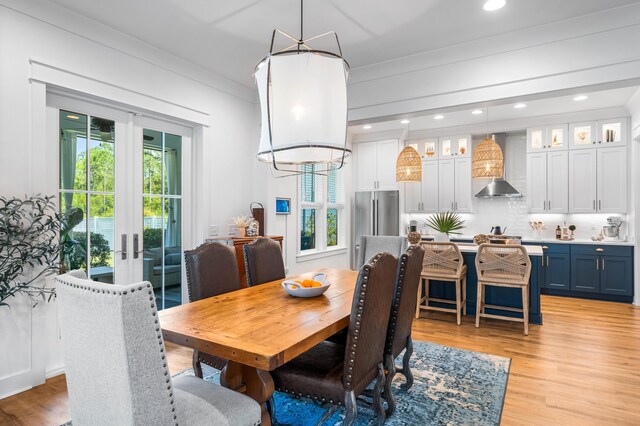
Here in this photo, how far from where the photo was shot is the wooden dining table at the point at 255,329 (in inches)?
58.8

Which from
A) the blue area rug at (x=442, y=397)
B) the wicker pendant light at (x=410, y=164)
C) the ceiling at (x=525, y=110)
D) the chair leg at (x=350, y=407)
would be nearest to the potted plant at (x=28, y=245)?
the blue area rug at (x=442, y=397)

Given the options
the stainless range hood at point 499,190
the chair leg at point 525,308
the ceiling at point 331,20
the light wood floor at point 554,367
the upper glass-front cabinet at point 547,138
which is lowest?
the light wood floor at point 554,367

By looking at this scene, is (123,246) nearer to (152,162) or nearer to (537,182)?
(152,162)

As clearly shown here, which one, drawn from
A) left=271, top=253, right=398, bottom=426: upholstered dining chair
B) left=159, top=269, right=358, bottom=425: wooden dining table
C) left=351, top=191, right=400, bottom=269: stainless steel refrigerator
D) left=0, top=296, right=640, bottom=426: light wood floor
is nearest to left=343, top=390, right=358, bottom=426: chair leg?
left=271, top=253, right=398, bottom=426: upholstered dining chair

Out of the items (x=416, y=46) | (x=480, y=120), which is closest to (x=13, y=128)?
(x=416, y=46)

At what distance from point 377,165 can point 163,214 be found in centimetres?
400

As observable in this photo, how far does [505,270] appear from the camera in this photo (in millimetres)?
3957

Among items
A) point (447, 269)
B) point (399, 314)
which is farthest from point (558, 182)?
point (399, 314)

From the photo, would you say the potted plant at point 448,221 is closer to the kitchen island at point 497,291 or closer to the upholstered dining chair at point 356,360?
the kitchen island at point 497,291

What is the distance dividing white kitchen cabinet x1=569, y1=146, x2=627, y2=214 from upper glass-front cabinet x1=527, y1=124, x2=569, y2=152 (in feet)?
0.81

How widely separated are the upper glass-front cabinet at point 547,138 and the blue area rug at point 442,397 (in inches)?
160

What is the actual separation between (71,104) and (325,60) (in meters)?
2.25

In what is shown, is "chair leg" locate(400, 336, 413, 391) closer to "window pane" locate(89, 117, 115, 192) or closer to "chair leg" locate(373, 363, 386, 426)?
"chair leg" locate(373, 363, 386, 426)

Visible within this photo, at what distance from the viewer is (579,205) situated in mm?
5625
